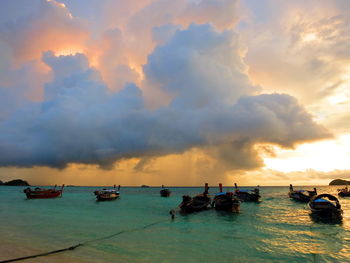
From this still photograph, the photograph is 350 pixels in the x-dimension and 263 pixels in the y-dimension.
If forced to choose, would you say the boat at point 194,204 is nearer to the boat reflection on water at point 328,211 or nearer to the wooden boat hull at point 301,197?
the boat reflection on water at point 328,211

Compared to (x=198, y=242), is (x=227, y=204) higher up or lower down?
higher up

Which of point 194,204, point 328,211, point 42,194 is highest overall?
point 42,194

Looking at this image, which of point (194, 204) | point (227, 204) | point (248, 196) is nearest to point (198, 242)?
point (227, 204)

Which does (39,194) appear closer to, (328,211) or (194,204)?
(194,204)

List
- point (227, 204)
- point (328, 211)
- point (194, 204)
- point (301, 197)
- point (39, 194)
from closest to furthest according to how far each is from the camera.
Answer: point (328, 211) → point (227, 204) → point (194, 204) → point (301, 197) → point (39, 194)

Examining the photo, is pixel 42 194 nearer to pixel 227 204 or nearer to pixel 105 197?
pixel 105 197

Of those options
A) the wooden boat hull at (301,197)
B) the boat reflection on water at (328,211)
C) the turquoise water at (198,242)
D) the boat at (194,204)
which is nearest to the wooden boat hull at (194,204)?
the boat at (194,204)

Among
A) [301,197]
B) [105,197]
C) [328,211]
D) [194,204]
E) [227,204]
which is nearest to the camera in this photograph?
[328,211]

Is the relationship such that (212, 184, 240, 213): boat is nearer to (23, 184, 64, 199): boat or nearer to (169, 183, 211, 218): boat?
(169, 183, 211, 218): boat

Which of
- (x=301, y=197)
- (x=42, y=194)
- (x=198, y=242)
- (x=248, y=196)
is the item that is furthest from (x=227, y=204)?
(x=42, y=194)

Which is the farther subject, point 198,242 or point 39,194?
point 39,194

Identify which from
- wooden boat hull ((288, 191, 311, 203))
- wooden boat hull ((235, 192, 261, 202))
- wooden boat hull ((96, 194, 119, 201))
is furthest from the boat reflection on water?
wooden boat hull ((96, 194, 119, 201))

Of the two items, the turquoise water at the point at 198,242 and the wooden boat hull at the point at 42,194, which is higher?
the wooden boat hull at the point at 42,194

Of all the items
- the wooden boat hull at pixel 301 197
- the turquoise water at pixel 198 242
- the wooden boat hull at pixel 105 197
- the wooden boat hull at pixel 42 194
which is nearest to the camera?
the turquoise water at pixel 198 242
